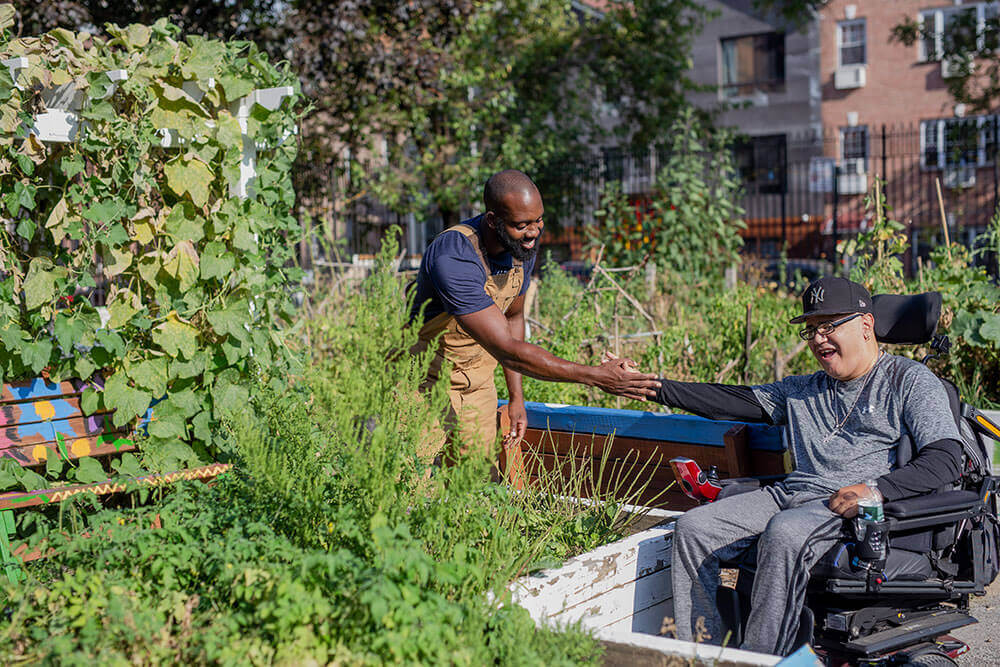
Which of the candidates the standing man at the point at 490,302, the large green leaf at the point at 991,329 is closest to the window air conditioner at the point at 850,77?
the large green leaf at the point at 991,329

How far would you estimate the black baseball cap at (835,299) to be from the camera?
10.9ft

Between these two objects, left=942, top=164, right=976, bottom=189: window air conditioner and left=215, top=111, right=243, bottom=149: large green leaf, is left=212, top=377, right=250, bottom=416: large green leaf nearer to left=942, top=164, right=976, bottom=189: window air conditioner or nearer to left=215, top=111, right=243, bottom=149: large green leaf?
left=215, top=111, right=243, bottom=149: large green leaf

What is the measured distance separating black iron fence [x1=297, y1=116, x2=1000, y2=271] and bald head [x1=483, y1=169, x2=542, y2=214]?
207cm

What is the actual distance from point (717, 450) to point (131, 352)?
2593mm

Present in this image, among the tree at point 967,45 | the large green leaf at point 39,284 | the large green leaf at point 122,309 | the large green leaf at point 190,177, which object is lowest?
the large green leaf at point 122,309

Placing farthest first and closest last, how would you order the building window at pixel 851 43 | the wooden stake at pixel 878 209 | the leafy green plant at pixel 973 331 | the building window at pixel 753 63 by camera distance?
the building window at pixel 753 63 → the building window at pixel 851 43 → the wooden stake at pixel 878 209 → the leafy green plant at pixel 973 331

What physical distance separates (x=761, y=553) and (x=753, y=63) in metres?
25.4

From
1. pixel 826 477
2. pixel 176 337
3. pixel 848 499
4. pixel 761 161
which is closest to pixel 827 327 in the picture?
pixel 826 477

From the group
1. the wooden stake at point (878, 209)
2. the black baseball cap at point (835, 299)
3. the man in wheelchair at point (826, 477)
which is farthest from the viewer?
the wooden stake at point (878, 209)

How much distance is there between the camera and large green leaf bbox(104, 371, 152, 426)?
3.91m

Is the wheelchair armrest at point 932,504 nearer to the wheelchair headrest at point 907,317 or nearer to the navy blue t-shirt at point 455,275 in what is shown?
the wheelchair headrest at point 907,317

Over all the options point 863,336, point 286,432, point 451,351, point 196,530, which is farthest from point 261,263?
point 863,336

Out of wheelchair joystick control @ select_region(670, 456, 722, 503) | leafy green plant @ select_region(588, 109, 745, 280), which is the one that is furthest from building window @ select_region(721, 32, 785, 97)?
wheelchair joystick control @ select_region(670, 456, 722, 503)

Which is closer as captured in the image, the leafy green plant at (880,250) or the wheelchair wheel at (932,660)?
the wheelchair wheel at (932,660)
